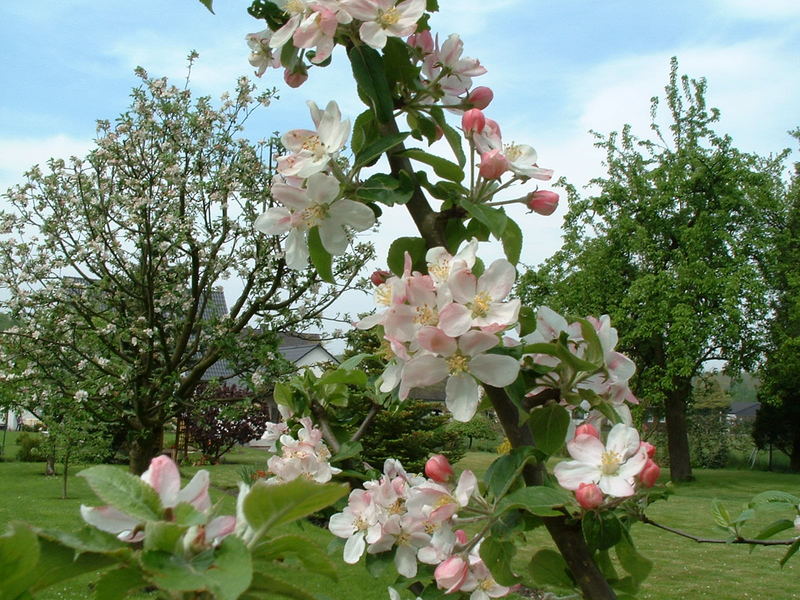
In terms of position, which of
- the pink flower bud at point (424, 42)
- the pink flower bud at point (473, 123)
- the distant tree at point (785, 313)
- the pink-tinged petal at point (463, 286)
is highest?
the distant tree at point (785, 313)

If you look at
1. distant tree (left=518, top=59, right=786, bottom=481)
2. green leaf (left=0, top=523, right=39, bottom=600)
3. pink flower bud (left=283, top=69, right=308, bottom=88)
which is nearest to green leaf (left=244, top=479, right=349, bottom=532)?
green leaf (left=0, top=523, right=39, bottom=600)

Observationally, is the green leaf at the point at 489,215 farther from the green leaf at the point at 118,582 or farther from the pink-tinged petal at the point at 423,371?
the green leaf at the point at 118,582

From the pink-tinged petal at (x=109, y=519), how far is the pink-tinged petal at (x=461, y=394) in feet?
1.64

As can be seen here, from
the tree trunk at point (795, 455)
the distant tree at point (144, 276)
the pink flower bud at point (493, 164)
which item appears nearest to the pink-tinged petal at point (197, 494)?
the pink flower bud at point (493, 164)

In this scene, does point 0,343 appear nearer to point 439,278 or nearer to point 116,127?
point 116,127

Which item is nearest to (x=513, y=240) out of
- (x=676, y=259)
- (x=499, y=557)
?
(x=499, y=557)

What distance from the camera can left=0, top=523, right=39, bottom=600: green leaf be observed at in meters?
0.47

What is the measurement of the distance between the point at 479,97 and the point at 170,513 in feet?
3.24

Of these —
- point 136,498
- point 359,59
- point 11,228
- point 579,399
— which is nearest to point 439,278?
point 579,399

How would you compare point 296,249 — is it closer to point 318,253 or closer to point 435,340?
point 318,253

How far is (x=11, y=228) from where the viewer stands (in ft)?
27.5

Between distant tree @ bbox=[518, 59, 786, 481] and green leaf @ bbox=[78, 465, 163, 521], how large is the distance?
18.0 meters

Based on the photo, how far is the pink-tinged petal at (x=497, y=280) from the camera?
100 centimetres

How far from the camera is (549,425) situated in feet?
3.59
